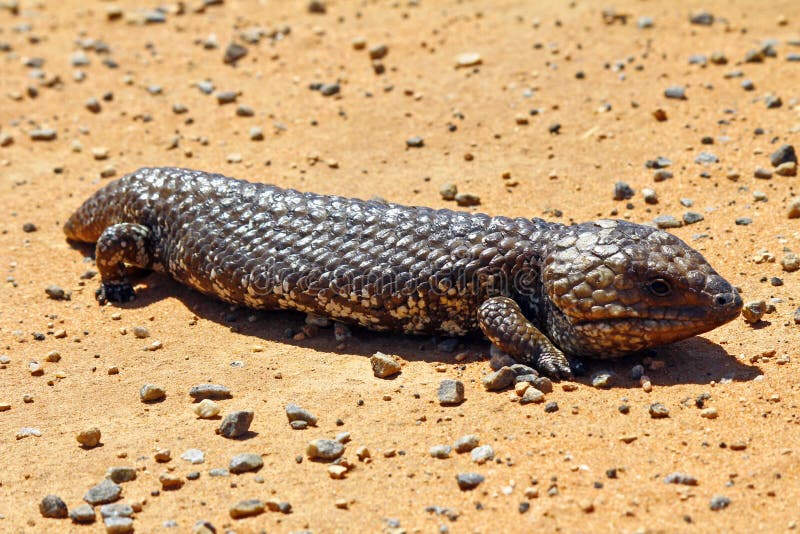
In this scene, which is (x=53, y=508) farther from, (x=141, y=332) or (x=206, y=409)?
(x=141, y=332)

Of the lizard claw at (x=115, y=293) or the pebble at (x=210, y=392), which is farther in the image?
the lizard claw at (x=115, y=293)

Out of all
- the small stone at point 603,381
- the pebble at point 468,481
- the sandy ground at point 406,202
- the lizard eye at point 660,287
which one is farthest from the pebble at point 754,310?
the pebble at point 468,481

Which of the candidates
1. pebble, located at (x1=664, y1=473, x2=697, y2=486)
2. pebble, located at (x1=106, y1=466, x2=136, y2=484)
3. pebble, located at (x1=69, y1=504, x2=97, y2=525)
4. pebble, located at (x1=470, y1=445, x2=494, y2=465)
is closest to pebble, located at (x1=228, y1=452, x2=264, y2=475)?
pebble, located at (x1=106, y1=466, x2=136, y2=484)

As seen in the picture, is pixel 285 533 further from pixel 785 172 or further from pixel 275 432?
pixel 785 172

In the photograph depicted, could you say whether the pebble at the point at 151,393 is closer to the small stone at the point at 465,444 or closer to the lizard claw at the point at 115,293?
the lizard claw at the point at 115,293

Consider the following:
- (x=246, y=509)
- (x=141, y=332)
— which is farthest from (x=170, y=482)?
(x=141, y=332)

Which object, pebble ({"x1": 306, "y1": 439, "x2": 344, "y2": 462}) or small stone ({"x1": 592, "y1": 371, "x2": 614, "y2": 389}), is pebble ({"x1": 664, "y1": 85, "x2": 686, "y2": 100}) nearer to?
small stone ({"x1": 592, "y1": 371, "x2": 614, "y2": 389})

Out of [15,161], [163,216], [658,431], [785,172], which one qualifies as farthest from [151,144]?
[658,431]

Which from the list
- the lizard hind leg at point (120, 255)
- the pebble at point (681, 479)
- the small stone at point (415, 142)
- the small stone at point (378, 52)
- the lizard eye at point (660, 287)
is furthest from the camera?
the small stone at point (378, 52)
